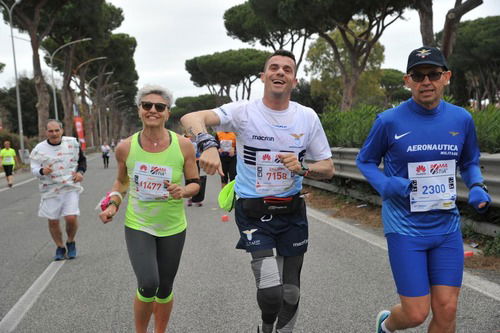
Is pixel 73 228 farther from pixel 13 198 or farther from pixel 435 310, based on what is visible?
pixel 13 198

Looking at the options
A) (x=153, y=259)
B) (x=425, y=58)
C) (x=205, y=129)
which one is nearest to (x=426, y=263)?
(x=425, y=58)

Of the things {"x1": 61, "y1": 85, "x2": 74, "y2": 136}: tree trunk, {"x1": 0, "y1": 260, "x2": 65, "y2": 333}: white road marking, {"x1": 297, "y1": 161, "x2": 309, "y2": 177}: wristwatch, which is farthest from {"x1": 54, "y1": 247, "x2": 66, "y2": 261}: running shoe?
{"x1": 61, "y1": 85, "x2": 74, "y2": 136}: tree trunk

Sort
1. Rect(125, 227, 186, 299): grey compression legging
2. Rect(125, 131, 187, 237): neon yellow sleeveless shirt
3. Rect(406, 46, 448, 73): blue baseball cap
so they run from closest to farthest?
1. Rect(406, 46, 448, 73): blue baseball cap
2. Rect(125, 227, 186, 299): grey compression legging
3. Rect(125, 131, 187, 237): neon yellow sleeveless shirt

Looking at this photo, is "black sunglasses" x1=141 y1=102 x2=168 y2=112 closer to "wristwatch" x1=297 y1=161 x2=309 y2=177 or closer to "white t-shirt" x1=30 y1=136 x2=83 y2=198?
"wristwatch" x1=297 y1=161 x2=309 y2=177

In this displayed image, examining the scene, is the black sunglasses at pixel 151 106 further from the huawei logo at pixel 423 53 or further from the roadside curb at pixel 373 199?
the roadside curb at pixel 373 199

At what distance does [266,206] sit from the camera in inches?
133

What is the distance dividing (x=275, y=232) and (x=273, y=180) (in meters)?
0.34

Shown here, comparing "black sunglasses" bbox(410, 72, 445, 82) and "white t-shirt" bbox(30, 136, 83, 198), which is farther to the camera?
"white t-shirt" bbox(30, 136, 83, 198)

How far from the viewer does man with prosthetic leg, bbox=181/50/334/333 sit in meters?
3.35

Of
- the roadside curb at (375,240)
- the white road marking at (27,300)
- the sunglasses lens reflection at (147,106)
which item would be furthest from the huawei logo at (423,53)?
the white road marking at (27,300)

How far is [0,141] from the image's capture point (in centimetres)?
3703

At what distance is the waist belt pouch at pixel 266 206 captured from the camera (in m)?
3.37

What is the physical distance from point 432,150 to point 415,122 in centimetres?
20

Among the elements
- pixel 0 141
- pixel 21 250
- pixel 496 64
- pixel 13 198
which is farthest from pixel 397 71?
pixel 21 250
